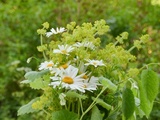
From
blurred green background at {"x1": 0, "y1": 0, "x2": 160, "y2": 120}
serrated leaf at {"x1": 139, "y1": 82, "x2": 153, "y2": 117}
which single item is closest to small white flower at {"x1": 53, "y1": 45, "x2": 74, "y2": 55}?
serrated leaf at {"x1": 139, "y1": 82, "x2": 153, "y2": 117}

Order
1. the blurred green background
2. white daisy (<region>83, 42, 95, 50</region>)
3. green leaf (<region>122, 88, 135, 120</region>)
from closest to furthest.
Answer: green leaf (<region>122, 88, 135, 120</region>)
white daisy (<region>83, 42, 95, 50</region>)
the blurred green background

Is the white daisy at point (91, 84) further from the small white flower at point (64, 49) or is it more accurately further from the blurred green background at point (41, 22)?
the blurred green background at point (41, 22)

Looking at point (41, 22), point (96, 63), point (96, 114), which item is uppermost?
point (41, 22)

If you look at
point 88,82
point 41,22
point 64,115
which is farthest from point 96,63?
point 41,22

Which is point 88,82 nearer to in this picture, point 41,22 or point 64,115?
point 64,115

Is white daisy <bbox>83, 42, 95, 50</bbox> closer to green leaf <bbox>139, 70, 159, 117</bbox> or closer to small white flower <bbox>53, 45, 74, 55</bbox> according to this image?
small white flower <bbox>53, 45, 74, 55</bbox>

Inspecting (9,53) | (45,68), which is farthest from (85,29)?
(9,53)
